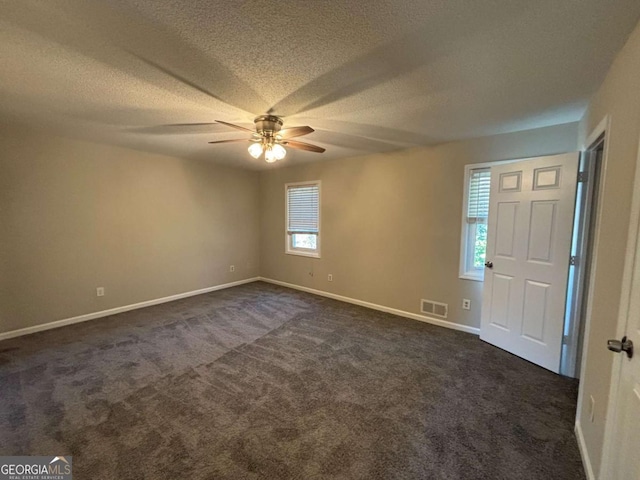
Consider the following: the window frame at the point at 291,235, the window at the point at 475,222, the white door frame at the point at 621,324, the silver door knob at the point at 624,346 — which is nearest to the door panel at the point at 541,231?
the window at the point at 475,222

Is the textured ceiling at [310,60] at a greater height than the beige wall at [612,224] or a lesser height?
greater

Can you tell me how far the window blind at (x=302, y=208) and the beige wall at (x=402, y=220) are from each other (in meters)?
0.19

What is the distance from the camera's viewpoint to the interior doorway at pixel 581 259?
2.38 metres

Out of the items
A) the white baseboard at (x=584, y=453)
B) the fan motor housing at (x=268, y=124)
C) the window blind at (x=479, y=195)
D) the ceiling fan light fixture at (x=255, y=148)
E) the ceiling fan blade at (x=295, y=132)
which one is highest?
the fan motor housing at (x=268, y=124)

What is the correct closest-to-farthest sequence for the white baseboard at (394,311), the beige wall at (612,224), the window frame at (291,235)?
the beige wall at (612,224), the white baseboard at (394,311), the window frame at (291,235)

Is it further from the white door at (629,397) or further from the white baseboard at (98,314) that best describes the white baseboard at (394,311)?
the white door at (629,397)

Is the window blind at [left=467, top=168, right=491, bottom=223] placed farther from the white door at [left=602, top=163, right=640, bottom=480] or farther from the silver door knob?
the silver door knob

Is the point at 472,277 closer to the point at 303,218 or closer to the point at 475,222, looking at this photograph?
the point at 475,222

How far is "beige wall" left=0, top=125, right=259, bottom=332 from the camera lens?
3.17 metres

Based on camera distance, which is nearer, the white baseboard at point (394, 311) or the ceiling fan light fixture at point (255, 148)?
the ceiling fan light fixture at point (255, 148)

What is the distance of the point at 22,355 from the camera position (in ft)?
9.07

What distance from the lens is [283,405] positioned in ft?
6.85

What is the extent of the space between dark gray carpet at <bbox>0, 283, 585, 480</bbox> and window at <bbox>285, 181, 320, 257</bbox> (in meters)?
2.11

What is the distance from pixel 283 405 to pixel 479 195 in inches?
124
